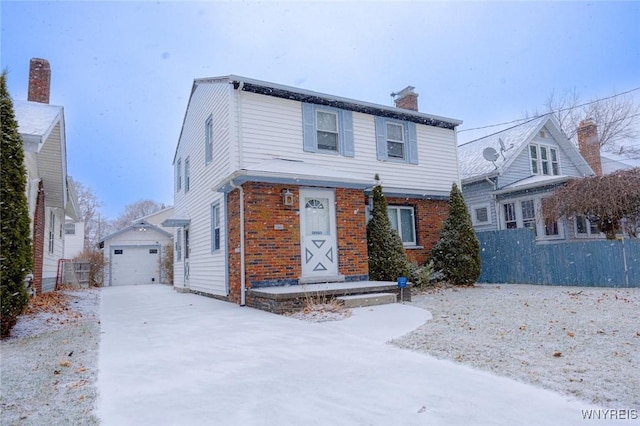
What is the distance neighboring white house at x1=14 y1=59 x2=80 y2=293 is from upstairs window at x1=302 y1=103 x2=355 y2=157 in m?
5.70

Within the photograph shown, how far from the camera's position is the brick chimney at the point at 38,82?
41.8ft

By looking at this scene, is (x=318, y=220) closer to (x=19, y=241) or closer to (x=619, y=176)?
(x=19, y=241)

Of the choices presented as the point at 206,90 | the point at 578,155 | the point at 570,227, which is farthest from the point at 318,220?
the point at 578,155

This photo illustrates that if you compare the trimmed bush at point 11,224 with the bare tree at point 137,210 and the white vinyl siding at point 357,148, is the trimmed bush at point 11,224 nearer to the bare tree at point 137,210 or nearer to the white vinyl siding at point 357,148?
the white vinyl siding at point 357,148

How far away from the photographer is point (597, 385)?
3201 mm

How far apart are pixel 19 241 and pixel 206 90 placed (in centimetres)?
741

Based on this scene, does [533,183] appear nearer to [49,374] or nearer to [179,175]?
[179,175]

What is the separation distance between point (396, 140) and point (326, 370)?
9939 millimetres

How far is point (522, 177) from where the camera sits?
53.1 feet

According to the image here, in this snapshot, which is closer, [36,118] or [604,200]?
[36,118]

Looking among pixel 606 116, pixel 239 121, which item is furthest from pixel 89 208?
pixel 606 116

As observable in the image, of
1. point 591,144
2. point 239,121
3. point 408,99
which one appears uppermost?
point 408,99

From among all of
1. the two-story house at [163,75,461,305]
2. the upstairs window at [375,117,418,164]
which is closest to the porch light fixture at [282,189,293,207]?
the two-story house at [163,75,461,305]

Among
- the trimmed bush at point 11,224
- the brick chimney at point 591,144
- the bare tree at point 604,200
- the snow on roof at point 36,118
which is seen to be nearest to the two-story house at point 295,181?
the bare tree at point 604,200
